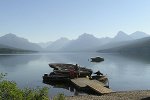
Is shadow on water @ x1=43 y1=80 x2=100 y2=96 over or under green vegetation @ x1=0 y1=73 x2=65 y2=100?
under

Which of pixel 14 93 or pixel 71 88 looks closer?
pixel 14 93

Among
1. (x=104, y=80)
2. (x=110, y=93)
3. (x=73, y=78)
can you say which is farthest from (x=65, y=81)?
(x=110, y=93)

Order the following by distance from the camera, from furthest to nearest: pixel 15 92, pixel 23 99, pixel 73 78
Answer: pixel 73 78 < pixel 23 99 < pixel 15 92

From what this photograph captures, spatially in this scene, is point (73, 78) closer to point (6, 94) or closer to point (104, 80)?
point (104, 80)

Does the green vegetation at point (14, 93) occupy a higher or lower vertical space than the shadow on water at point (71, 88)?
higher

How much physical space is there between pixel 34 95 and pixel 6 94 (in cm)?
199

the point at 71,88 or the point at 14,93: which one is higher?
the point at 14,93

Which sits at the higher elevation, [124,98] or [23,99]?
[23,99]

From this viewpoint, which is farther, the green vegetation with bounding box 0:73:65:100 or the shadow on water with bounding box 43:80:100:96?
the shadow on water with bounding box 43:80:100:96

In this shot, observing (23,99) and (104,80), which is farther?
(104,80)

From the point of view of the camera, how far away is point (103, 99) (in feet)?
138

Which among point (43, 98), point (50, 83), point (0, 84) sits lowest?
point (50, 83)

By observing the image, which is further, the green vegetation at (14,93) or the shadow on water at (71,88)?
the shadow on water at (71,88)

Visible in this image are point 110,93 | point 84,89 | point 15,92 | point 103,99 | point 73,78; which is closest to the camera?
point 15,92
